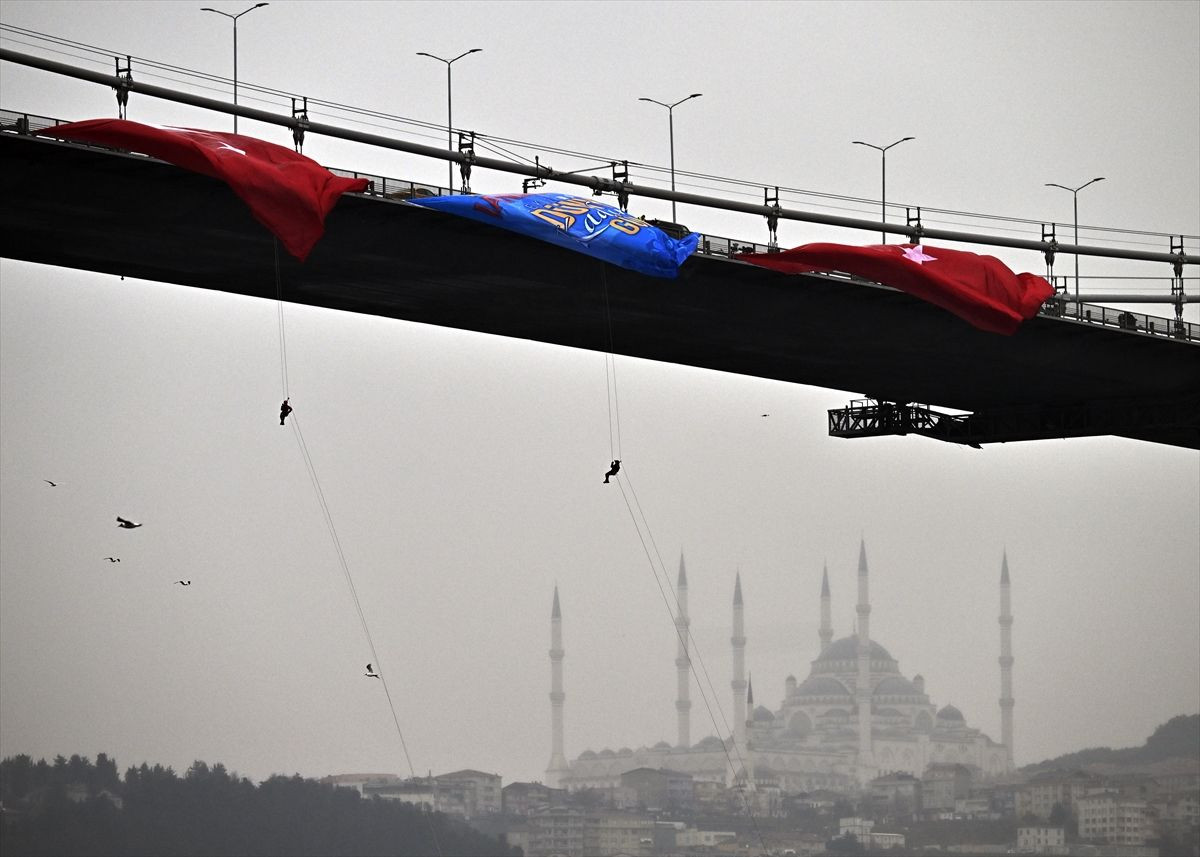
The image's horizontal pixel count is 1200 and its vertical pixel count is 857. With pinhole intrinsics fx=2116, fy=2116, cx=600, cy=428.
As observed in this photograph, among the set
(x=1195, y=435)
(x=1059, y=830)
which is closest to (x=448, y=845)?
(x=1059, y=830)

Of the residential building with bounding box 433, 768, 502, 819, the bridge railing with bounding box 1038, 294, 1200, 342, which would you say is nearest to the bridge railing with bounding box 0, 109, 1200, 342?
the bridge railing with bounding box 1038, 294, 1200, 342

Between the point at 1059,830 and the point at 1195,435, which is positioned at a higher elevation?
the point at 1195,435

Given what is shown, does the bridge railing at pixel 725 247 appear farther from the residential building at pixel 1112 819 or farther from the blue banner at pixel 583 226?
the residential building at pixel 1112 819

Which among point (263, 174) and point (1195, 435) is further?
point (1195, 435)

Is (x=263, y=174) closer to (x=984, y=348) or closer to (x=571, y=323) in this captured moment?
(x=571, y=323)

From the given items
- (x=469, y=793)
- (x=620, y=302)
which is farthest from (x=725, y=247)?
(x=469, y=793)

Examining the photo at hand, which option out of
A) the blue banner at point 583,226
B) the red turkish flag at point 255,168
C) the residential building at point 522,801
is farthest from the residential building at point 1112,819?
the red turkish flag at point 255,168

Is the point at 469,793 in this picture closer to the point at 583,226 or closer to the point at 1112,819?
the point at 1112,819
